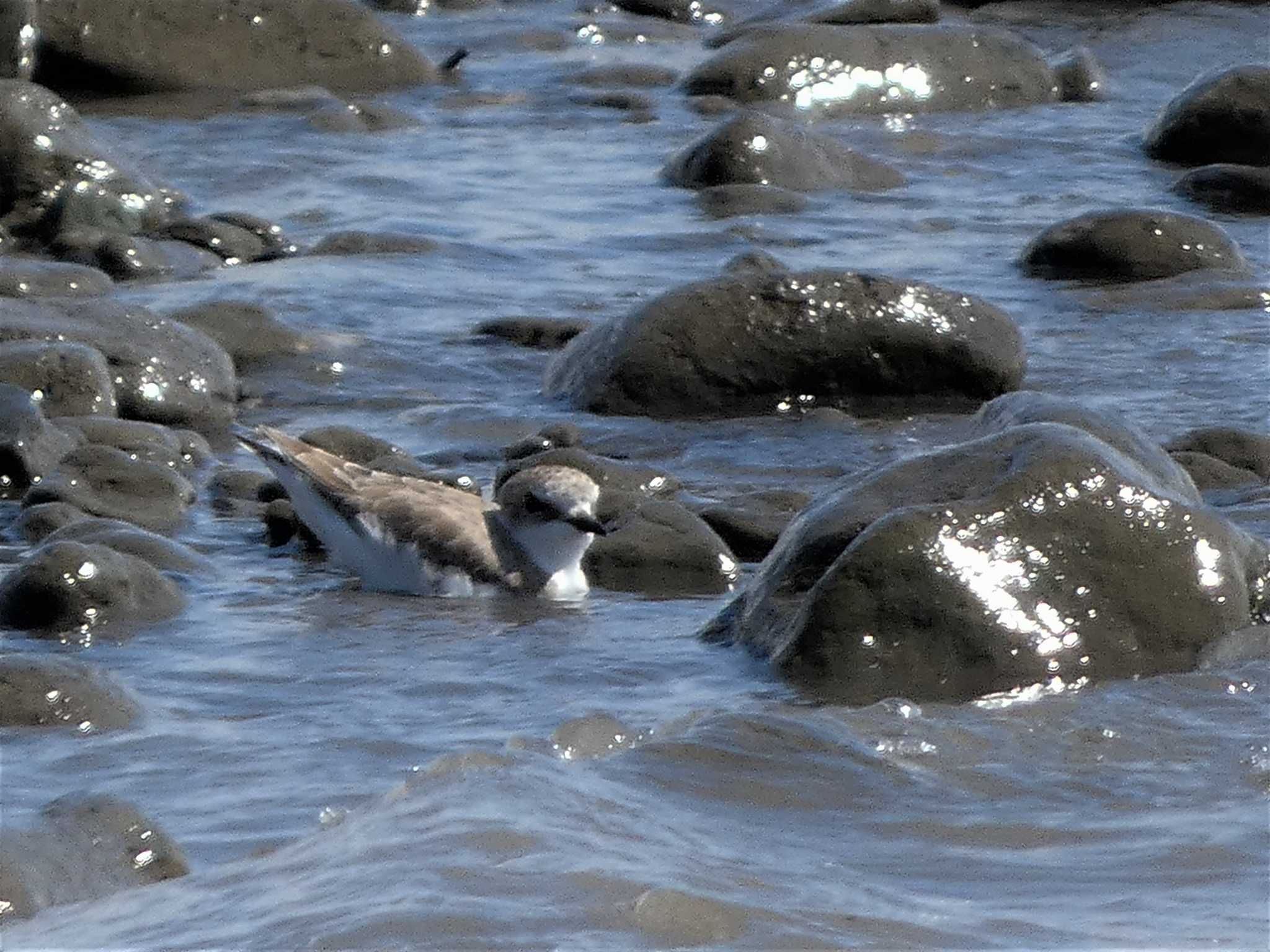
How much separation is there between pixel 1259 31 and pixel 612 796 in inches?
605

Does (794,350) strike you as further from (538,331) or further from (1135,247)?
(1135,247)

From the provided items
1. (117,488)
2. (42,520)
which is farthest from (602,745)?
(117,488)

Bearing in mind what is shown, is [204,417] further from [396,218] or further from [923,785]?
[923,785]

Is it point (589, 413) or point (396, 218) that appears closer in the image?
point (589, 413)

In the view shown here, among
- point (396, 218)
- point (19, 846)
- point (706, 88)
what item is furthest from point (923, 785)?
point (706, 88)

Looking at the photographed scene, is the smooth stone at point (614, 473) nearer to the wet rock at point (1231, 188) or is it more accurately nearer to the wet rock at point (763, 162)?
the wet rock at point (763, 162)

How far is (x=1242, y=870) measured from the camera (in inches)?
208

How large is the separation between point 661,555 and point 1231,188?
7.28 meters

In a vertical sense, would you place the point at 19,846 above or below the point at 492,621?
above

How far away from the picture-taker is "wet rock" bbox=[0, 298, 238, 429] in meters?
9.99

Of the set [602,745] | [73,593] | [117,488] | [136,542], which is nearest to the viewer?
[602,745]

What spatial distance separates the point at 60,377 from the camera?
9.59 m

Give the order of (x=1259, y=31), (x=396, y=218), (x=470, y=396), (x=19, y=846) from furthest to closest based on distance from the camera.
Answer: (x=1259, y=31) < (x=396, y=218) < (x=470, y=396) < (x=19, y=846)

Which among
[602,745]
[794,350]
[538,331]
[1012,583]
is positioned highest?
[1012,583]
